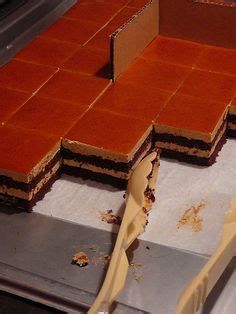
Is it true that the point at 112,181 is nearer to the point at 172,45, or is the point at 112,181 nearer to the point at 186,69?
the point at 186,69

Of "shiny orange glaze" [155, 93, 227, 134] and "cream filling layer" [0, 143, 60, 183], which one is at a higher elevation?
"shiny orange glaze" [155, 93, 227, 134]

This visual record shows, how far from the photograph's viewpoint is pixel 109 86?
3275 millimetres

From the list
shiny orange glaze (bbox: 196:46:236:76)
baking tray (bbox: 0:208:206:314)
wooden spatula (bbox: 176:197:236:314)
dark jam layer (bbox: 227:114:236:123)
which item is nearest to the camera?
wooden spatula (bbox: 176:197:236:314)

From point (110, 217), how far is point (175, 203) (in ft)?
1.05

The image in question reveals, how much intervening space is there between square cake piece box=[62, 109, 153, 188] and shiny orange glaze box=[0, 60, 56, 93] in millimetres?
436

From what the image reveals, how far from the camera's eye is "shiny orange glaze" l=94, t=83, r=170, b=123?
10.0ft

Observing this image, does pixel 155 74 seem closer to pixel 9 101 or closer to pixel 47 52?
pixel 47 52

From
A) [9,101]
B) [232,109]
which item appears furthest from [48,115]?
[232,109]

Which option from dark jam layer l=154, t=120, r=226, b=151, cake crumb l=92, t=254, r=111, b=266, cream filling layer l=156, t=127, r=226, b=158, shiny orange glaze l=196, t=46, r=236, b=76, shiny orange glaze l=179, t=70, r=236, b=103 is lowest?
cake crumb l=92, t=254, r=111, b=266

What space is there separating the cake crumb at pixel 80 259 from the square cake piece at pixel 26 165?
396mm

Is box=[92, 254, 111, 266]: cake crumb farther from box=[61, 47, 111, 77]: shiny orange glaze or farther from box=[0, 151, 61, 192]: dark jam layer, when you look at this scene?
box=[61, 47, 111, 77]: shiny orange glaze

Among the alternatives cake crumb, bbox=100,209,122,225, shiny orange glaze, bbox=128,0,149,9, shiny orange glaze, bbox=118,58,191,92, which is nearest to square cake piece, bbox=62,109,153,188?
cake crumb, bbox=100,209,122,225

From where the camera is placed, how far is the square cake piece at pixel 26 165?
2740 mm

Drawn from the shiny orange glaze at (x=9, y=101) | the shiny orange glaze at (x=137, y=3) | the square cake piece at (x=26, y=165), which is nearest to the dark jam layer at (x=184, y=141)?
the square cake piece at (x=26, y=165)
